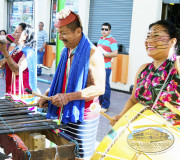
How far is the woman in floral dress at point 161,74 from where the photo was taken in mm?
2008

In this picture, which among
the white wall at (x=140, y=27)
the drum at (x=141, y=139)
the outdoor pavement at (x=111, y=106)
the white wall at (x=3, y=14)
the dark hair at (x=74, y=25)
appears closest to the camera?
the drum at (x=141, y=139)

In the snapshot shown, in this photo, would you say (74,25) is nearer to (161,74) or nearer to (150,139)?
(161,74)

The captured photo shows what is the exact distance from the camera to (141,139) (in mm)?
1738

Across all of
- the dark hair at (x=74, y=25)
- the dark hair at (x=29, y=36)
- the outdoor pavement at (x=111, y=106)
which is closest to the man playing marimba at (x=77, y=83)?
the dark hair at (x=74, y=25)

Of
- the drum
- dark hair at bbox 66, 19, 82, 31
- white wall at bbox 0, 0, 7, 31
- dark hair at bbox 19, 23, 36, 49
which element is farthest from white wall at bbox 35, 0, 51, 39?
the drum

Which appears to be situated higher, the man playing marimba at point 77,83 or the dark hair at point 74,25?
the dark hair at point 74,25

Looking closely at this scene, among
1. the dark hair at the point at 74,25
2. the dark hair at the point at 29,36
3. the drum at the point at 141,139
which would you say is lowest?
the drum at the point at 141,139

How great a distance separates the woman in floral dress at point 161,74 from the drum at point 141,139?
0.56 ft

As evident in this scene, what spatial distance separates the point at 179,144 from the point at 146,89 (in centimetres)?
61

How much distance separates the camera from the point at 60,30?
2.46 metres

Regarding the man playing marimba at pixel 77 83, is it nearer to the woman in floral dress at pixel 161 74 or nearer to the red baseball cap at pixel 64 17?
the red baseball cap at pixel 64 17

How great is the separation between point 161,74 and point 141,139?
0.57 meters

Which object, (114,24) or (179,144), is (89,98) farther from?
(114,24)

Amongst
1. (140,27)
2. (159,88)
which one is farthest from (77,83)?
(140,27)
